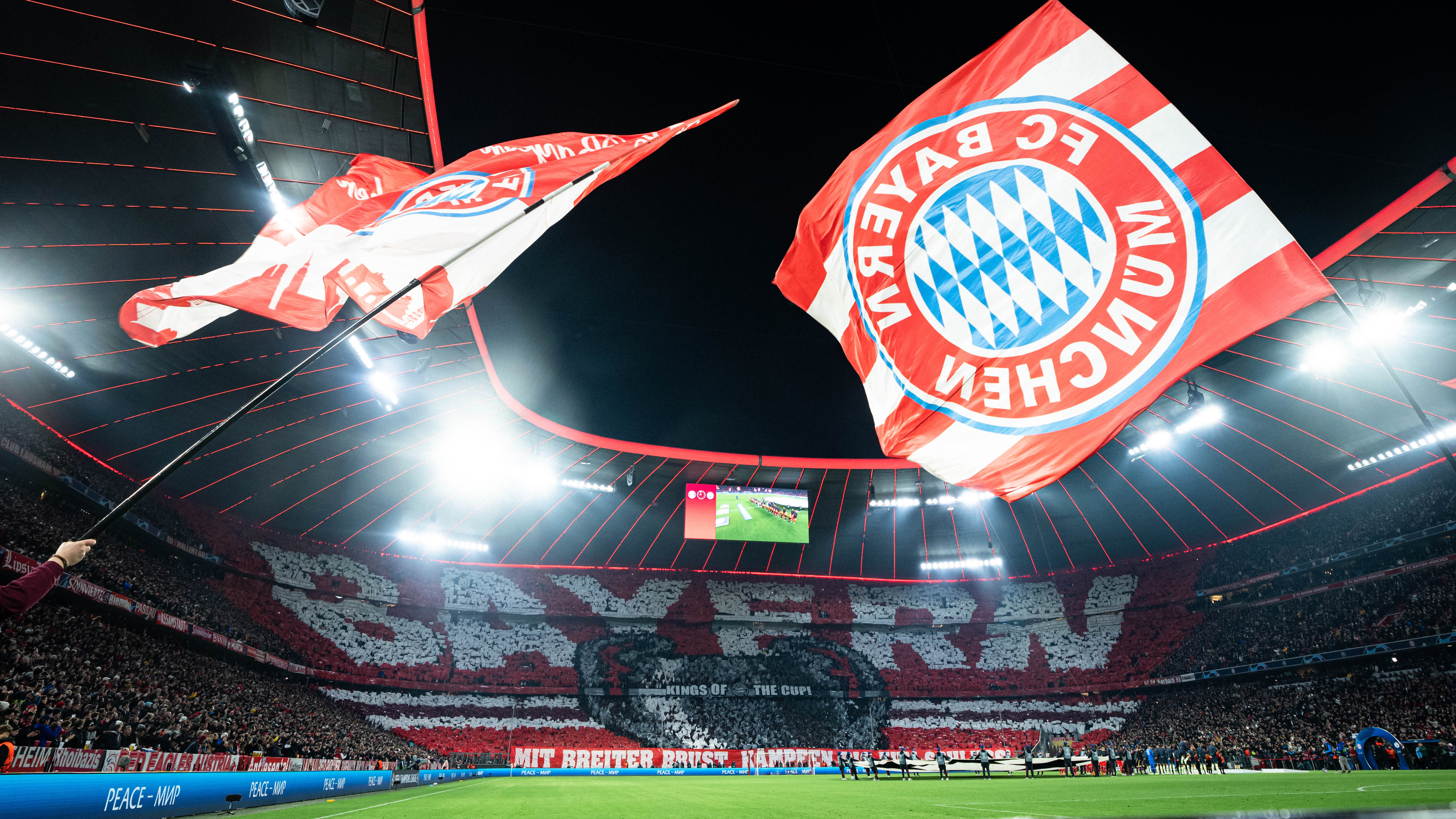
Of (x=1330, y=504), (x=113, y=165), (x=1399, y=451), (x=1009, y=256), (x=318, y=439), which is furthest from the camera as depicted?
(x=1330, y=504)

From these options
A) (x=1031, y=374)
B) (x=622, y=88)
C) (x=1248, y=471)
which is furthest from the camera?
(x=1248, y=471)

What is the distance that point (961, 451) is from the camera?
4941 mm

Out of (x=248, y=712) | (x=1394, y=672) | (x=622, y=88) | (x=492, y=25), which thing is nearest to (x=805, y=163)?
(x=622, y=88)

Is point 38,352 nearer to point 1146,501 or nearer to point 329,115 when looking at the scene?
point 329,115

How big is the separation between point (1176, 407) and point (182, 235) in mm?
30135

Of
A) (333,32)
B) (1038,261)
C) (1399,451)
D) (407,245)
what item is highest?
(1399,451)

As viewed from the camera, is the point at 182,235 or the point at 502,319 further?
the point at 502,319

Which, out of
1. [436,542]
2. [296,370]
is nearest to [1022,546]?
[436,542]

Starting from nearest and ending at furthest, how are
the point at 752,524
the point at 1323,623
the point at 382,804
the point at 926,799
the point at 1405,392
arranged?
the point at 1405,392, the point at 926,799, the point at 382,804, the point at 752,524, the point at 1323,623

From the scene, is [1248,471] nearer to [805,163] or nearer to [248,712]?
[805,163]

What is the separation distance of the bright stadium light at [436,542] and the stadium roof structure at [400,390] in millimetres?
209

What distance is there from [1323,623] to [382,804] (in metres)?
36.8

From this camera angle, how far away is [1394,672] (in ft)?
81.6

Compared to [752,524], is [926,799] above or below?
below
